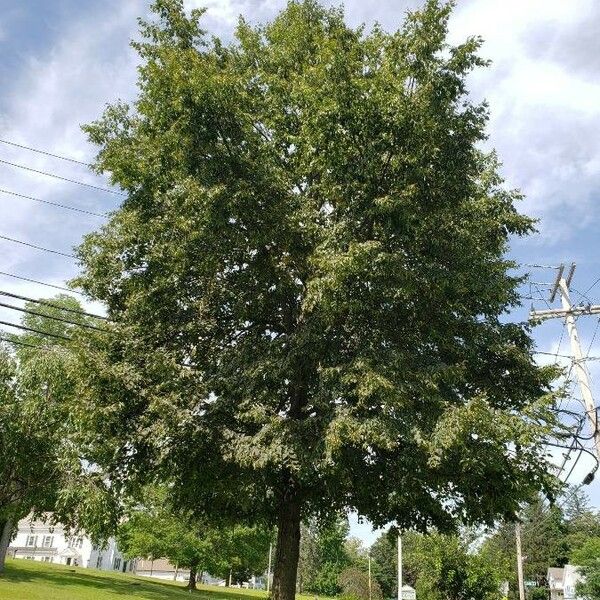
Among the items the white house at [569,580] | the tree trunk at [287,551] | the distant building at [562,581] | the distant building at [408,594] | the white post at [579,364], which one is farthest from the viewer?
the distant building at [562,581]

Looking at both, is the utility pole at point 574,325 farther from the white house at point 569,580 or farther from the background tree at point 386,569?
the background tree at point 386,569

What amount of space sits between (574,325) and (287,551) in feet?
39.0

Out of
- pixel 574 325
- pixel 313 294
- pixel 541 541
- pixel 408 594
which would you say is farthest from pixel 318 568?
pixel 313 294

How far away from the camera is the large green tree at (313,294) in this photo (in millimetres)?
11961

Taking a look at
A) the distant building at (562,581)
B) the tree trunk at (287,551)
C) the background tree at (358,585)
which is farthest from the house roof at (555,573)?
the tree trunk at (287,551)

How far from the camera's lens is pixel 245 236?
13391 mm

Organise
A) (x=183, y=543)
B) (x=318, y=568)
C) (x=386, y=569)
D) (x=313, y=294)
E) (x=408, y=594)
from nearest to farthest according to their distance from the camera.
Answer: (x=313, y=294)
(x=408, y=594)
(x=183, y=543)
(x=386, y=569)
(x=318, y=568)

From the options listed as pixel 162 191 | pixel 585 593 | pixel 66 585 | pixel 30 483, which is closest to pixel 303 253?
pixel 162 191

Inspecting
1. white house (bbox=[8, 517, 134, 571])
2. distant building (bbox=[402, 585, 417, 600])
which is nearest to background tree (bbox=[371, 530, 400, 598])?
white house (bbox=[8, 517, 134, 571])

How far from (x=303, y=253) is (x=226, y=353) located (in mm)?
3018

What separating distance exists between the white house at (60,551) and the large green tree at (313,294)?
256 ft

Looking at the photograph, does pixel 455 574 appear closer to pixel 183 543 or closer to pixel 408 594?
pixel 408 594

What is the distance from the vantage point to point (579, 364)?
59.0 feet

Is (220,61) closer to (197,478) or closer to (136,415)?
(136,415)
